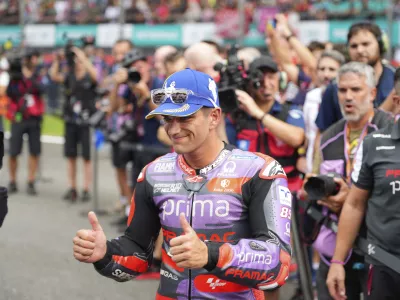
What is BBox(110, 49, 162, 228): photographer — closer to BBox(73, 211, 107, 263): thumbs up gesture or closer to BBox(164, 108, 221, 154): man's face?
BBox(164, 108, 221, 154): man's face

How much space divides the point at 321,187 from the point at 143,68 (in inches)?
161

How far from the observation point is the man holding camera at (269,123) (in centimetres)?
523

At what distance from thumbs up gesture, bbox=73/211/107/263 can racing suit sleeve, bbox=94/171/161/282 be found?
10 cm

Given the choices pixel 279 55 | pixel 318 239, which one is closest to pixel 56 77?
pixel 279 55

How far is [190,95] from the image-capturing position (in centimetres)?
290

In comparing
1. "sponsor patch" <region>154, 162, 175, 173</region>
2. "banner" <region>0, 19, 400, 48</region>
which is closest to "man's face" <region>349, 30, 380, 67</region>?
"sponsor patch" <region>154, 162, 175, 173</region>

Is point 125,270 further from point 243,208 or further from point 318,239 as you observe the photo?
point 318,239

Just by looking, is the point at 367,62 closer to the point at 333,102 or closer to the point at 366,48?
the point at 366,48

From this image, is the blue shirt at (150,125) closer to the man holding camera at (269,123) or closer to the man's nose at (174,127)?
the man holding camera at (269,123)

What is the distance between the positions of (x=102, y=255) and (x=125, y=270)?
161 mm

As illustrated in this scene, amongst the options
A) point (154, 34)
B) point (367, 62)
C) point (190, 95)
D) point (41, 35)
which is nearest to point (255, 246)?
point (190, 95)

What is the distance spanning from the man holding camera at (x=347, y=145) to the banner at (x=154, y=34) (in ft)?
49.3

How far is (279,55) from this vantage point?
728 centimetres

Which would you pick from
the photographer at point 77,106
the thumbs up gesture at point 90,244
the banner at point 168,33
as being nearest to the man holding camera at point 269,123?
the thumbs up gesture at point 90,244
